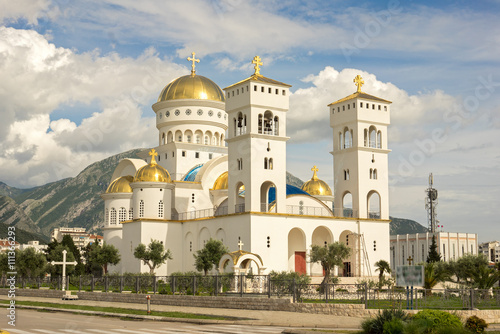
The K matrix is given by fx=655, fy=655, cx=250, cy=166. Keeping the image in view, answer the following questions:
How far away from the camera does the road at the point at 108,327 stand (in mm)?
19156

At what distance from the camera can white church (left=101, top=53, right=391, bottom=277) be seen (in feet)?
145

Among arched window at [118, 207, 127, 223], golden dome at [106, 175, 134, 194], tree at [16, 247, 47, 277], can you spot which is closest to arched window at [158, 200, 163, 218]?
golden dome at [106, 175, 134, 194]

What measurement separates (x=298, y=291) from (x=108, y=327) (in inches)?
382

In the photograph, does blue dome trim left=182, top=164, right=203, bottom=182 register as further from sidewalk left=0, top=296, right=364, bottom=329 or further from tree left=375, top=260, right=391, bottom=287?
sidewalk left=0, top=296, right=364, bottom=329

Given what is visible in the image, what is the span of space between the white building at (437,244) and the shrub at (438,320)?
8151 cm

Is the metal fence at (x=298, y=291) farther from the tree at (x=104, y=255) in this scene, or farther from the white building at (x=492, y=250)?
the white building at (x=492, y=250)

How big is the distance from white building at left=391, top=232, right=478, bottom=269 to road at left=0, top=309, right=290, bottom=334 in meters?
78.7

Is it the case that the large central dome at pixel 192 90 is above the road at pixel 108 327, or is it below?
above

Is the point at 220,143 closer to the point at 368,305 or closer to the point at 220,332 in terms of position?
the point at 368,305

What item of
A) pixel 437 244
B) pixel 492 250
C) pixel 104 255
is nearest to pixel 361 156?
pixel 104 255

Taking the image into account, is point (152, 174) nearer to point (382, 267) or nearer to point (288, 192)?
point (288, 192)

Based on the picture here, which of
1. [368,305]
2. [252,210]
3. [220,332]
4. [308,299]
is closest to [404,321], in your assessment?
[220,332]

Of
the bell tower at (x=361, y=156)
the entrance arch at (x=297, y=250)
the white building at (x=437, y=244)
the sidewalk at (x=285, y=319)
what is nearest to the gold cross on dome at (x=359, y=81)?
the bell tower at (x=361, y=156)

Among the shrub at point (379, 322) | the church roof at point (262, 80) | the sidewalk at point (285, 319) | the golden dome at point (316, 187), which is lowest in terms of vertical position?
the sidewalk at point (285, 319)
